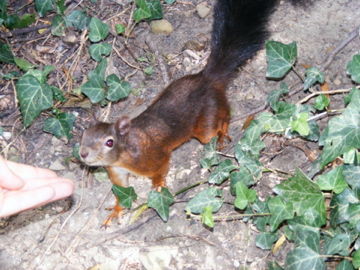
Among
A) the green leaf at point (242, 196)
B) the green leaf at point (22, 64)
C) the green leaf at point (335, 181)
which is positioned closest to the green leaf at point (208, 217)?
the green leaf at point (242, 196)

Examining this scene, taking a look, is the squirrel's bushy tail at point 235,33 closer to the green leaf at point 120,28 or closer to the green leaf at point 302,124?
the green leaf at point 120,28

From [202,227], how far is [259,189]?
1.47ft

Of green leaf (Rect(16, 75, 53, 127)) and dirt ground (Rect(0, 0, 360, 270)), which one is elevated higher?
green leaf (Rect(16, 75, 53, 127))

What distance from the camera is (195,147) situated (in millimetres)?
4117

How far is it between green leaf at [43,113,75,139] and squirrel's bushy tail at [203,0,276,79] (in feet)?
3.52

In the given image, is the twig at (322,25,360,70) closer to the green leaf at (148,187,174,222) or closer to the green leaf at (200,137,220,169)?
the green leaf at (200,137,220,169)

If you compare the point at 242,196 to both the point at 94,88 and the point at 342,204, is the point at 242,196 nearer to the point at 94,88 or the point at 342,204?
the point at 342,204

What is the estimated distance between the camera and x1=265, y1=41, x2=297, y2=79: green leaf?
3.62 meters

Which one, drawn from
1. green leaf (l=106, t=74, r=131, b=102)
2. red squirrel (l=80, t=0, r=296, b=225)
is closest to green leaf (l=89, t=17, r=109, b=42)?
green leaf (l=106, t=74, r=131, b=102)

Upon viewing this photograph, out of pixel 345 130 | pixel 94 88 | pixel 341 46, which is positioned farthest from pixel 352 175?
pixel 94 88

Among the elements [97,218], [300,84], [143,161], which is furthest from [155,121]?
[300,84]

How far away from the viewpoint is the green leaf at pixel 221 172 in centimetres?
350

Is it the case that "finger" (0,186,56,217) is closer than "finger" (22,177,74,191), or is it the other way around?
"finger" (0,186,56,217)

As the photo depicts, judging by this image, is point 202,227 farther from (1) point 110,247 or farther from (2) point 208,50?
(2) point 208,50
